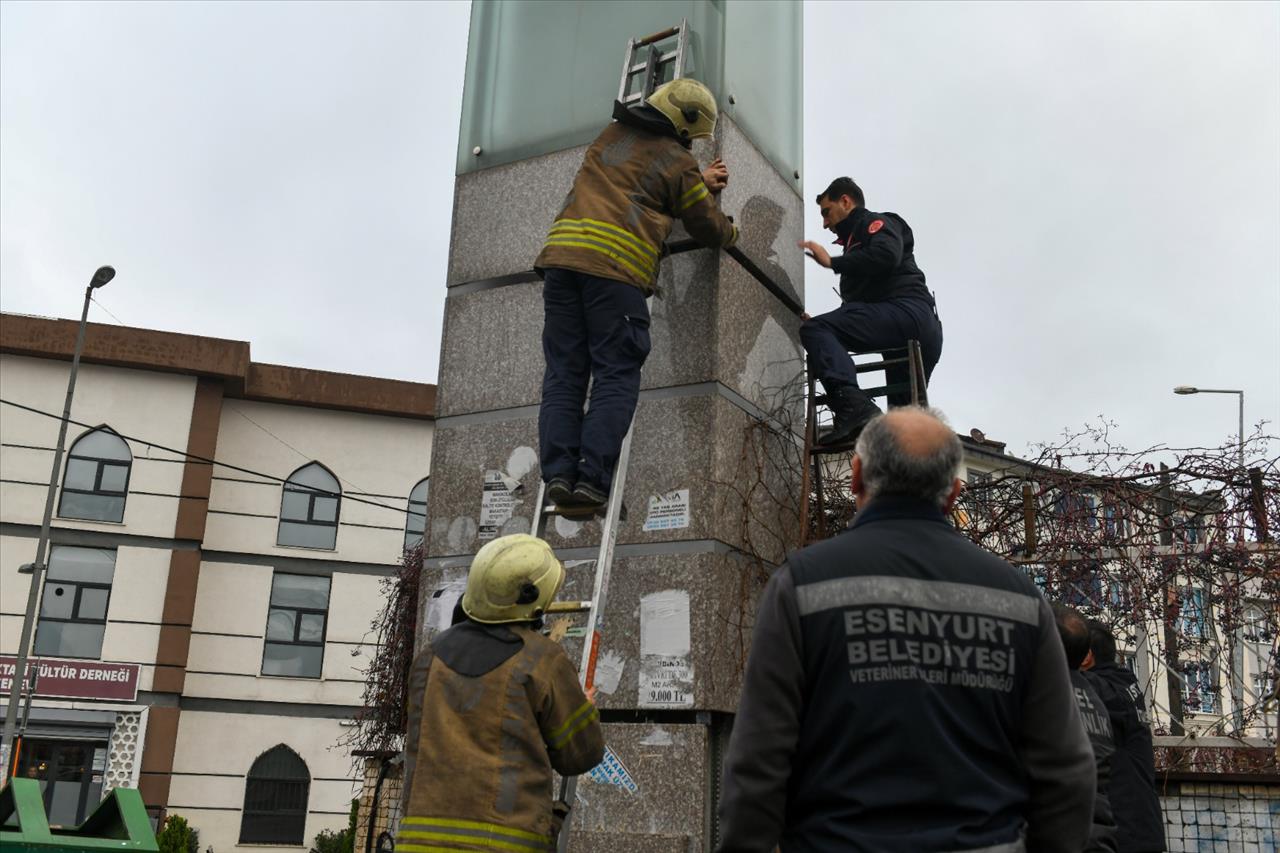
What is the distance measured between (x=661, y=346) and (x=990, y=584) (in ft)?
9.61

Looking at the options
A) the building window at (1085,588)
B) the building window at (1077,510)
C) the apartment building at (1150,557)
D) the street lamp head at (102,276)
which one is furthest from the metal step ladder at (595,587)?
the street lamp head at (102,276)

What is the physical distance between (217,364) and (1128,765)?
2203 centimetres

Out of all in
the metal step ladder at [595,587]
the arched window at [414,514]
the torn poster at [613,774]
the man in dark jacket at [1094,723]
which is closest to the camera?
the man in dark jacket at [1094,723]

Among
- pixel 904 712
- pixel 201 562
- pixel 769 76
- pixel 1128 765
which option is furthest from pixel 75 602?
pixel 904 712

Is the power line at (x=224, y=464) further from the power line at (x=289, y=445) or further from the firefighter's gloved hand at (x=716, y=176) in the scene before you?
the firefighter's gloved hand at (x=716, y=176)

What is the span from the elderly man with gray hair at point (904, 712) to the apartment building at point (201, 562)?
22215 mm

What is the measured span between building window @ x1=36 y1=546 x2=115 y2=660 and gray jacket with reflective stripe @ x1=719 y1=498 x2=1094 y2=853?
23.0 meters

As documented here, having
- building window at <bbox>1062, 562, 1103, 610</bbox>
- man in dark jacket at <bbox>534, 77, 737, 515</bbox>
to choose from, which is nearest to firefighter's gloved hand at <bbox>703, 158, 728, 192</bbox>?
man in dark jacket at <bbox>534, 77, 737, 515</bbox>

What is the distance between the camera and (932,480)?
265cm

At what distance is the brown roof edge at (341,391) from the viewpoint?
25000mm

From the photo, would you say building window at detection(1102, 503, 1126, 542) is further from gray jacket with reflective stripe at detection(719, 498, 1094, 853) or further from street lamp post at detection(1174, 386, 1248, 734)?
gray jacket with reflective stripe at detection(719, 498, 1094, 853)

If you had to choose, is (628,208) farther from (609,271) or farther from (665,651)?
(665,651)

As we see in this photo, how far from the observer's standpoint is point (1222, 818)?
5.11m

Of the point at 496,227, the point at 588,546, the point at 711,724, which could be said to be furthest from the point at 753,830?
the point at 496,227
